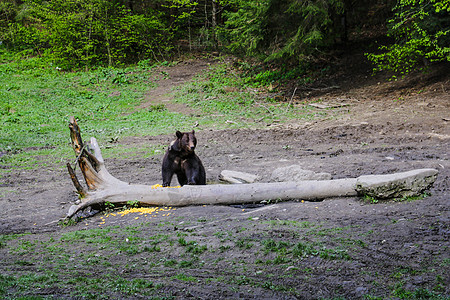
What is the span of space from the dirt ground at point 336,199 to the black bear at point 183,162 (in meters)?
1.00

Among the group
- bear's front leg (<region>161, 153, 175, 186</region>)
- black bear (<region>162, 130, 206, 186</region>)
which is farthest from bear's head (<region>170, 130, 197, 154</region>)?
bear's front leg (<region>161, 153, 175, 186</region>)

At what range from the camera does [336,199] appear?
5.80 m

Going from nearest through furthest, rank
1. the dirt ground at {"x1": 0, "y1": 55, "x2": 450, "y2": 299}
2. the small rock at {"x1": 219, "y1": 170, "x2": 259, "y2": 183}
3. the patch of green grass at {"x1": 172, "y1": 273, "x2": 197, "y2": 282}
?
the dirt ground at {"x1": 0, "y1": 55, "x2": 450, "y2": 299} → the patch of green grass at {"x1": 172, "y1": 273, "x2": 197, "y2": 282} → the small rock at {"x1": 219, "y1": 170, "x2": 259, "y2": 183}

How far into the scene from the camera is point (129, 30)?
1066 inches

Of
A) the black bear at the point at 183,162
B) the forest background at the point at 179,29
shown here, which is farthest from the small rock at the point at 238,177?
the forest background at the point at 179,29

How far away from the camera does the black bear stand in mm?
6871

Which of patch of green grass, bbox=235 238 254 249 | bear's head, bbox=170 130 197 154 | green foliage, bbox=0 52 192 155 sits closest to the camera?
patch of green grass, bbox=235 238 254 249

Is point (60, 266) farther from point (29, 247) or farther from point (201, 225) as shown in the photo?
point (201, 225)

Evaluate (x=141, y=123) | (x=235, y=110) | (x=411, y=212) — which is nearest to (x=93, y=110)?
(x=141, y=123)

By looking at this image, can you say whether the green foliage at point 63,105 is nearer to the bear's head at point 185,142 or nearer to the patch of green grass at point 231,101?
the patch of green grass at point 231,101

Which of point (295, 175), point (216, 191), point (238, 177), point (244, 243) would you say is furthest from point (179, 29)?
point (244, 243)

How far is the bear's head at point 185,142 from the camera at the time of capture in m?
6.75

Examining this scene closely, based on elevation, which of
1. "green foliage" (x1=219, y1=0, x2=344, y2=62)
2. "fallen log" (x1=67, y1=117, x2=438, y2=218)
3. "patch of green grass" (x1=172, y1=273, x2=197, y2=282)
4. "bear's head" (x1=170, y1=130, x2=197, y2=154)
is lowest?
"fallen log" (x1=67, y1=117, x2=438, y2=218)

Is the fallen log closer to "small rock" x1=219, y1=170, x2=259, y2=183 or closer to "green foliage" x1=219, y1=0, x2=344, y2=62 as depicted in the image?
"small rock" x1=219, y1=170, x2=259, y2=183
